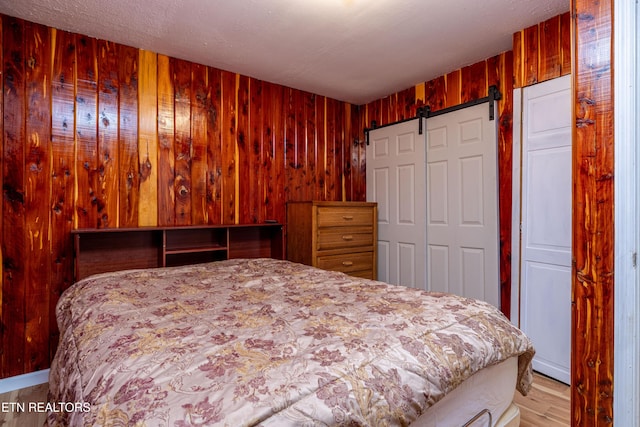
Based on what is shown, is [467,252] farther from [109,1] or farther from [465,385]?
[109,1]

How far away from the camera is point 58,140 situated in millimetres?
2254

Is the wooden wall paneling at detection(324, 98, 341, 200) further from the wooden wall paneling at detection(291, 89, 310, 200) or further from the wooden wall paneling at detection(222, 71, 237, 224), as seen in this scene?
the wooden wall paneling at detection(222, 71, 237, 224)

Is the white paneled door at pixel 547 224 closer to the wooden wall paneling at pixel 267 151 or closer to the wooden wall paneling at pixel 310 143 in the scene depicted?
the wooden wall paneling at pixel 310 143

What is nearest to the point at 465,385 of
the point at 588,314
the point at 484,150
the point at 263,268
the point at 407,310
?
the point at 407,310

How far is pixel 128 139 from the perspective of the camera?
98.7 inches

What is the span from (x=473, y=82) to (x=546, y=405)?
95.3 inches

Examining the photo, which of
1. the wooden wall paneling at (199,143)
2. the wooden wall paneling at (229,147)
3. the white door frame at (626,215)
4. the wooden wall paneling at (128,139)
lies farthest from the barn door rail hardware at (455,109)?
the wooden wall paneling at (128,139)

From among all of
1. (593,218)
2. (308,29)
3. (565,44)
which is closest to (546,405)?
(593,218)

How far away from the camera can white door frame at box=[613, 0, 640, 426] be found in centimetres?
102

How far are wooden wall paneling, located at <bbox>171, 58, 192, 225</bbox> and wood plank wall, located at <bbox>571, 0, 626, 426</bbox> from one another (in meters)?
2.56

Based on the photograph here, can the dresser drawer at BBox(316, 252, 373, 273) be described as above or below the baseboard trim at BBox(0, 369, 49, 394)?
above

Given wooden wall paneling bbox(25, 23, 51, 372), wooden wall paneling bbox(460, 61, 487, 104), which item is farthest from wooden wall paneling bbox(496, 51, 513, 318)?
wooden wall paneling bbox(25, 23, 51, 372)

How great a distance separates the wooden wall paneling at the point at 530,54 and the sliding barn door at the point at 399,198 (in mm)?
1060

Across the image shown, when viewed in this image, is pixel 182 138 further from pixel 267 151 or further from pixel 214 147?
pixel 267 151
